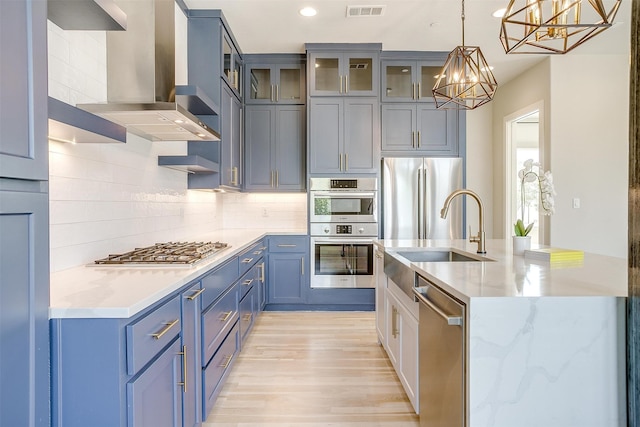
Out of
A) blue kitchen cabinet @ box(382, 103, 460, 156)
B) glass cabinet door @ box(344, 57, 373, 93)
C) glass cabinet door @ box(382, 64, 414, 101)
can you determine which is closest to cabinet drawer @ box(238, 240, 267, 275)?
blue kitchen cabinet @ box(382, 103, 460, 156)

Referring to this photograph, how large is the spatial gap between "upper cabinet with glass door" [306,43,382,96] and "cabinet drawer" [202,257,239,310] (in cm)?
239

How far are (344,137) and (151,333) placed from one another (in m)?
3.22

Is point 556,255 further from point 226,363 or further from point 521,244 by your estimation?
point 226,363

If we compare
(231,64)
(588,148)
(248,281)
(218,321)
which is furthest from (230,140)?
(588,148)

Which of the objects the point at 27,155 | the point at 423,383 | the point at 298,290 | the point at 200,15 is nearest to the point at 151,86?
the point at 27,155

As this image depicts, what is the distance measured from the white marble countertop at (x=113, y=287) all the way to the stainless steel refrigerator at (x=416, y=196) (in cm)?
257

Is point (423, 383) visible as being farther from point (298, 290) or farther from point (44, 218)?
point (298, 290)

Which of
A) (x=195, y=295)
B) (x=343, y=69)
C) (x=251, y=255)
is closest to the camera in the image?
(x=195, y=295)

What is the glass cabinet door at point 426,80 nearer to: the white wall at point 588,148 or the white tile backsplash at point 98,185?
the white wall at point 588,148

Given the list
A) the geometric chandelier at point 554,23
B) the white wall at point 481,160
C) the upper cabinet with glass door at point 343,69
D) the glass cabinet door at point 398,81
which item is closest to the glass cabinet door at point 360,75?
the upper cabinet with glass door at point 343,69

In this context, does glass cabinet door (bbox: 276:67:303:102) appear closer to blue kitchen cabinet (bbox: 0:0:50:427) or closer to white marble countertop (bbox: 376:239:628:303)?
white marble countertop (bbox: 376:239:628:303)

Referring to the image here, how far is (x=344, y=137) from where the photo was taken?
4.12 m

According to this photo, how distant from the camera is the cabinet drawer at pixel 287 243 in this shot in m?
4.11

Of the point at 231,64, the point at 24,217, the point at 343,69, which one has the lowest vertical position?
the point at 24,217
